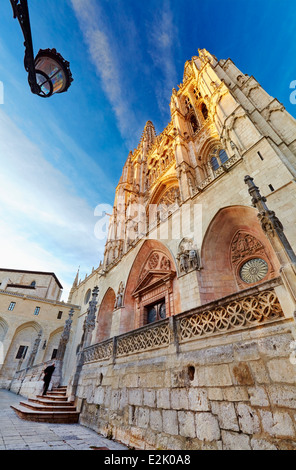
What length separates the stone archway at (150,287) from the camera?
10398mm

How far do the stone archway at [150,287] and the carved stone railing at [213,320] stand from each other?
4428 mm

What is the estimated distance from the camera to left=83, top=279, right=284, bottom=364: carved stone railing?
10.7 feet

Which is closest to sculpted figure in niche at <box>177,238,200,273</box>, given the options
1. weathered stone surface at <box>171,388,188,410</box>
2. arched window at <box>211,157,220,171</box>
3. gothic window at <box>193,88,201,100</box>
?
weathered stone surface at <box>171,388,188,410</box>

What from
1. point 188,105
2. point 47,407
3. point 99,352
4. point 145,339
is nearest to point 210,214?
point 145,339

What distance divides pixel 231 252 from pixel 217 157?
7.29 m

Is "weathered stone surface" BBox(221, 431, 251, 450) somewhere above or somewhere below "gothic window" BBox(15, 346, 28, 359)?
below

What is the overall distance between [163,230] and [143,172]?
42.4 ft

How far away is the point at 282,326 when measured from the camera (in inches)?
116

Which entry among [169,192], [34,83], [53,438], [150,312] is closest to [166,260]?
[150,312]

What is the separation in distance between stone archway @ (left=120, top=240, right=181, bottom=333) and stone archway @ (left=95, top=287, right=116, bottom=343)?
335 cm

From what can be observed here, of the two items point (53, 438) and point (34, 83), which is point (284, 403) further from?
point (34, 83)

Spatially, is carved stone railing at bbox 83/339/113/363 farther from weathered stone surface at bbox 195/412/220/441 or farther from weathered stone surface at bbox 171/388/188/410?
weathered stone surface at bbox 195/412/220/441

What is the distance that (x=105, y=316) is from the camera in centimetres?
1585

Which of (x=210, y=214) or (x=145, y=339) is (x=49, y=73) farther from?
(x=210, y=214)
